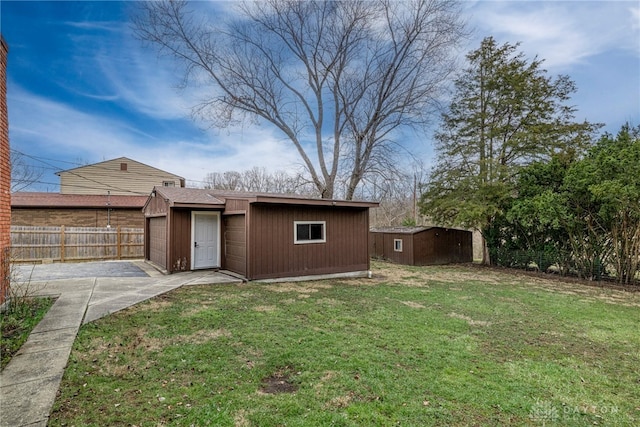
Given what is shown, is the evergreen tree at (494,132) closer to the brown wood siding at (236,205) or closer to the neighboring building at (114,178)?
the brown wood siding at (236,205)

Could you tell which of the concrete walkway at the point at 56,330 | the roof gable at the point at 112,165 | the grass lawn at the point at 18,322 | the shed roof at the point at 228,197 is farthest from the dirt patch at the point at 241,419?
the roof gable at the point at 112,165

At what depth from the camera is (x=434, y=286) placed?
30.1ft

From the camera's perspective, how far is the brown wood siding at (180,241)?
31.8ft

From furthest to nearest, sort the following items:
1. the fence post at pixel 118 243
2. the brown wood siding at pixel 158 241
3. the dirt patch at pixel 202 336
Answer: the fence post at pixel 118 243 → the brown wood siding at pixel 158 241 → the dirt patch at pixel 202 336

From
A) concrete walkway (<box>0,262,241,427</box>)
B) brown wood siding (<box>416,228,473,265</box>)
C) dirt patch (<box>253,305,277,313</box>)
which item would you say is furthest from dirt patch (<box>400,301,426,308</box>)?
A: brown wood siding (<box>416,228,473,265</box>)

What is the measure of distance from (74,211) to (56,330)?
49.0ft

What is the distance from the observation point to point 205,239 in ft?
33.9

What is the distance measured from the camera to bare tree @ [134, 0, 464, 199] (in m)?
15.6

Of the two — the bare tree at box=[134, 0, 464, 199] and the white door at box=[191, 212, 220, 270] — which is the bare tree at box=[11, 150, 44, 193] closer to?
the bare tree at box=[134, 0, 464, 199]

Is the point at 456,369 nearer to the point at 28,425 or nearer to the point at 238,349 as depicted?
the point at 238,349

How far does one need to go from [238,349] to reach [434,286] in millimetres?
6630

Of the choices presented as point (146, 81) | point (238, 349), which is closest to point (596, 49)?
point (238, 349)

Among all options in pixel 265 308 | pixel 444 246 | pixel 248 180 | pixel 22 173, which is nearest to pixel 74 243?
pixel 265 308

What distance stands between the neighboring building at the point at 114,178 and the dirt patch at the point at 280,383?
19.9 m
